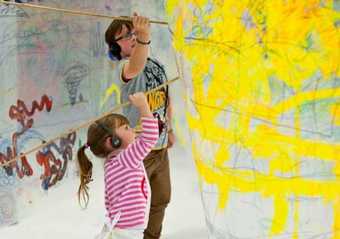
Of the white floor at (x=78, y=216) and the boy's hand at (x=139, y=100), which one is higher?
the boy's hand at (x=139, y=100)

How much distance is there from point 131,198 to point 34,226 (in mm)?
845

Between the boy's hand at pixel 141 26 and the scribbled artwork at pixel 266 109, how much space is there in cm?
10

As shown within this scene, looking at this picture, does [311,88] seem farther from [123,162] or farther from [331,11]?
[123,162]

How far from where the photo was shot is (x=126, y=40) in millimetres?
1983

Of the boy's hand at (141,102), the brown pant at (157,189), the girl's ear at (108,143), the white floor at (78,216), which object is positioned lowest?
the white floor at (78,216)

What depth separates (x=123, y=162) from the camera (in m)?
1.71

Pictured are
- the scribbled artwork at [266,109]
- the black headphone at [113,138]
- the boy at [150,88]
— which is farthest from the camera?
the boy at [150,88]

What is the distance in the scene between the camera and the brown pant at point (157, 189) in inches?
82.4

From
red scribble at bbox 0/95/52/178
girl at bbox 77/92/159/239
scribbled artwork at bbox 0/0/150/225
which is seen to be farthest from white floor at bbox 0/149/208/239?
girl at bbox 77/92/159/239

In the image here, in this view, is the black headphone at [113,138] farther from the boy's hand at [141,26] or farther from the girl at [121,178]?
the boy's hand at [141,26]

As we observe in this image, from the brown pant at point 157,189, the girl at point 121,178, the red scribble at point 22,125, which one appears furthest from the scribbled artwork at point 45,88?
the girl at point 121,178

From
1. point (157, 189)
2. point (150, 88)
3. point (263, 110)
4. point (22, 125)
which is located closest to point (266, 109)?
point (263, 110)

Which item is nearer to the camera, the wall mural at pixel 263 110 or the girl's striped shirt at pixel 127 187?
the wall mural at pixel 263 110

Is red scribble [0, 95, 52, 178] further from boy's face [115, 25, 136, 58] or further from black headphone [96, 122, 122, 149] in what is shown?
black headphone [96, 122, 122, 149]
